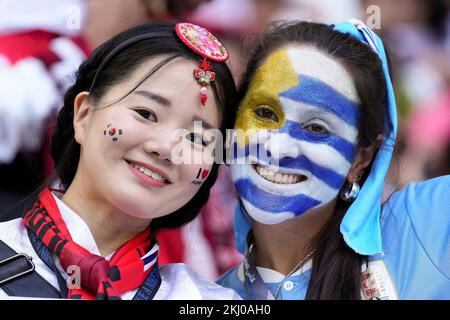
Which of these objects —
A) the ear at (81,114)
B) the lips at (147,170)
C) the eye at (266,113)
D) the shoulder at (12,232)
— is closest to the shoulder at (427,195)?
the eye at (266,113)

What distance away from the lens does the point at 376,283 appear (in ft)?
5.20

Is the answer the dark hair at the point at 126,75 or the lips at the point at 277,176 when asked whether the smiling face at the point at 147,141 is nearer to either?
the dark hair at the point at 126,75

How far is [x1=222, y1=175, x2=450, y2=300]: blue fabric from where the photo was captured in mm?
1569

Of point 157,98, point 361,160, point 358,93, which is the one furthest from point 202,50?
point 361,160

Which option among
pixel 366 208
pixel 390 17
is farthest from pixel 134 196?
pixel 390 17

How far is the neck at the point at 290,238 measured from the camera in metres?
1.75

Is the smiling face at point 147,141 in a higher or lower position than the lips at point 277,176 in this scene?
higher

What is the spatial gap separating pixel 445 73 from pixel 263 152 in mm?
1097

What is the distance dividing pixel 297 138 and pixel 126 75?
45cm

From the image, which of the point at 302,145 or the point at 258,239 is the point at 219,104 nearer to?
the point at 302,145

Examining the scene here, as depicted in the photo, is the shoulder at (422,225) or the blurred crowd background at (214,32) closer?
the shoulder at (422,225)

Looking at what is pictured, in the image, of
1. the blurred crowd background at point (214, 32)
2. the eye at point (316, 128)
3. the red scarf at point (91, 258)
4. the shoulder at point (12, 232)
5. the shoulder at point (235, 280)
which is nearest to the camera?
the red scarf at point (91, 258)

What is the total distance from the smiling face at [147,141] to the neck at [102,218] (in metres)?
0.04

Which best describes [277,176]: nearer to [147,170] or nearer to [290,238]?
[290,238]
